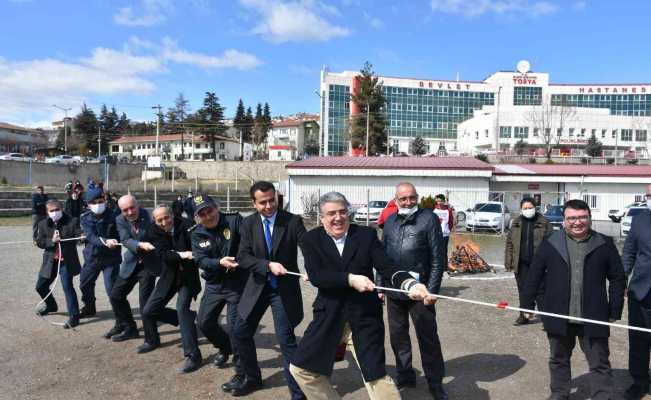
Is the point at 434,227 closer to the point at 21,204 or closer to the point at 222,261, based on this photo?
the point at 222,261

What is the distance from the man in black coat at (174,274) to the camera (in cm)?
497

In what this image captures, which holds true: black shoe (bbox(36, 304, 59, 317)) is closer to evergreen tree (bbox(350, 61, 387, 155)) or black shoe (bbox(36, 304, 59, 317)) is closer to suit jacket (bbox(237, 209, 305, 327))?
suit jacket (bbox(237, 209, 305, 327))

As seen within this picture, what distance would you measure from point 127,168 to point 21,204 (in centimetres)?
2959

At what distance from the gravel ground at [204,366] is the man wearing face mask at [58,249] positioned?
53cm

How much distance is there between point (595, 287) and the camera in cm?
386

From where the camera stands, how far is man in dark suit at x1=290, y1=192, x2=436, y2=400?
3254mm

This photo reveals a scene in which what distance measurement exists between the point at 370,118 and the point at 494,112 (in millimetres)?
23819

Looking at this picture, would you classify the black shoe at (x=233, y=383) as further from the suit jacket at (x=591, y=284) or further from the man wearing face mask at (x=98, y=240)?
the suit jacket at (x=591, y=284)

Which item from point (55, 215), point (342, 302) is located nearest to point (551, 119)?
point (55, 215)

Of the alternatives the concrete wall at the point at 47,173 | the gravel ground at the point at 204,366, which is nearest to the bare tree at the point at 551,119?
the concrete wall at the point at 47,173

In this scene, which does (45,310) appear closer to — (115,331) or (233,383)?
(115,331)

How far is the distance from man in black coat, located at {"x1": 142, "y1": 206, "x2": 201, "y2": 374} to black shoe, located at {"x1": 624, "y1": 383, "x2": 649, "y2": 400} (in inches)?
160

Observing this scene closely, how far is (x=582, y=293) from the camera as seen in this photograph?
3.89 metres

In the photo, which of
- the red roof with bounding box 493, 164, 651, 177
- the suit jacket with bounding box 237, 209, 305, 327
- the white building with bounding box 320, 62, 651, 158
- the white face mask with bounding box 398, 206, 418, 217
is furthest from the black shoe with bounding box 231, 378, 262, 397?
the white building with bounding box 320, 62, 651, 158
